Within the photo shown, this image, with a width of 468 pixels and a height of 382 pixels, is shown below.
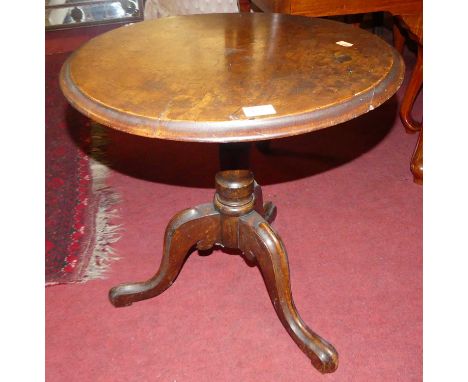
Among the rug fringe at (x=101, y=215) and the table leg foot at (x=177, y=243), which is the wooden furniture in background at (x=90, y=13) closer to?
the rug fringe at (x=101, y=215)

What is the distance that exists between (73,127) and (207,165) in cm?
78

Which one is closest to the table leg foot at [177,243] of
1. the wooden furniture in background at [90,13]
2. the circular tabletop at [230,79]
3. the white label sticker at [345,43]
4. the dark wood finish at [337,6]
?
the circular tabletop at [230,79]

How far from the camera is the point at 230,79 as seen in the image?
1005mm

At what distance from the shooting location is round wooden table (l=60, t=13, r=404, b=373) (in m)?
0.89

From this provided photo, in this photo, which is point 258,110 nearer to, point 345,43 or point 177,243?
point 345,43

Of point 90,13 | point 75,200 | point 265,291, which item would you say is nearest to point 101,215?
point 75,200

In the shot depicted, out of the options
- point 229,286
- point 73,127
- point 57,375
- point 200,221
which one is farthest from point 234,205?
point 73,127

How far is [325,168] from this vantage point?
2084 mm

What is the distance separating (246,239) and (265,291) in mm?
280

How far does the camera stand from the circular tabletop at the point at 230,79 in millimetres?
875

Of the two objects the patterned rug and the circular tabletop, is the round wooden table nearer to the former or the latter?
the circular tabletop

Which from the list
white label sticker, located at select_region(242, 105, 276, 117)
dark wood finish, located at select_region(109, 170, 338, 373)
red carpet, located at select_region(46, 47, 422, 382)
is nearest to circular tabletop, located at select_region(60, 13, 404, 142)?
white label sticker, located at select_region(242, 105, 276, 117)

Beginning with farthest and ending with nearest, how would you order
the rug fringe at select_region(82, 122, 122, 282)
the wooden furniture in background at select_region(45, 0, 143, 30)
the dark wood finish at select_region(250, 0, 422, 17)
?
1. the wooden furniture in background at select_region(45, 0, 143, 30)
2. the dark wood finish at select_region(250, 0, 422, 17)
3. the rug fringe at select_region(82, 122, 122, 282)

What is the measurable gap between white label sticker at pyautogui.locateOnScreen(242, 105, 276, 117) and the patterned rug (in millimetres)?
922
